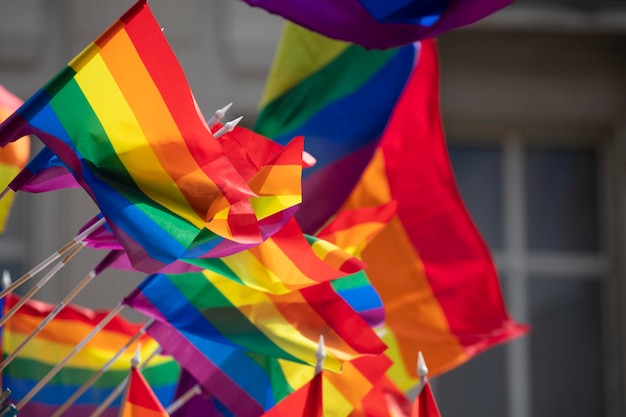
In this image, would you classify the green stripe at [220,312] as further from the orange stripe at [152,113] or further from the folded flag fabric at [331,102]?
the folded flag fabric at [331,102]

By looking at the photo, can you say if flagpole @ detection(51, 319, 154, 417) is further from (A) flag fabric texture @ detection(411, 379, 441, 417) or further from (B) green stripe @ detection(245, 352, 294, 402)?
(A) flag fabric texture @ detection(411, 379, 441, 417)

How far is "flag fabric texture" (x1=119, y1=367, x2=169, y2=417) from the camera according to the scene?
310 cm

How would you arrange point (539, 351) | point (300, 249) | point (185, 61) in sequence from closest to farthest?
point (300, 249) < point (185, 61) < point (539, 351)

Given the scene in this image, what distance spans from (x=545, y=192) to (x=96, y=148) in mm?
4583

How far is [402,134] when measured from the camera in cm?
464

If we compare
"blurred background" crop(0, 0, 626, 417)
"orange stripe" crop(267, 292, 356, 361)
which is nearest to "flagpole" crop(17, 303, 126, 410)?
"orange stripe" crop(267, 292, 356, 361)

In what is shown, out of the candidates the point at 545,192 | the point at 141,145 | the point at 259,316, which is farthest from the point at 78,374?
the point at 545,192

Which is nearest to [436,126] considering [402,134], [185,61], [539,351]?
[402,134]

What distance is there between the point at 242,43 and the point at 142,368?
2.62 m

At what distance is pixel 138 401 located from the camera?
311 centimetres

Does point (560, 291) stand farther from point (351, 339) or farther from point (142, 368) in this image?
point (351, 339)

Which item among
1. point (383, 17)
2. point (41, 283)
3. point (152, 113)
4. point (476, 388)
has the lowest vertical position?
point (476, 388)

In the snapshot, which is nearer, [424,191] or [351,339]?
[351,339]

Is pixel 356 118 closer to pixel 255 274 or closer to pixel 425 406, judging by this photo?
pixel 255 274
